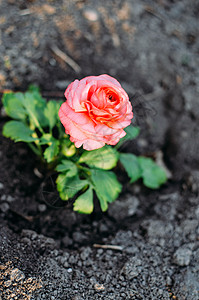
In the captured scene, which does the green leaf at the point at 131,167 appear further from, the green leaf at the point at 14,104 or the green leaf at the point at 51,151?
the green leaf at the point at 14,104

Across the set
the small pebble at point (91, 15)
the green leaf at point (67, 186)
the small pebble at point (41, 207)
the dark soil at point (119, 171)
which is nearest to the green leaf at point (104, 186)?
the green leaf at point (67, 186)

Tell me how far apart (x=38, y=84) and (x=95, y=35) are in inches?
32.2

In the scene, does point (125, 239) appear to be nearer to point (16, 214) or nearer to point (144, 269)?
point (144, 269)

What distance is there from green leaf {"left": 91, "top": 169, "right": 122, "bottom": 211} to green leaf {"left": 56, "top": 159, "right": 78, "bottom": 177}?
128mm

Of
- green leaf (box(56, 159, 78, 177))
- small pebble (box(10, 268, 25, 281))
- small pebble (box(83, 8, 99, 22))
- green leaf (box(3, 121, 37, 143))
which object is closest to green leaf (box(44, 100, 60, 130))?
green leaf (box(3, 121, 37, 143))

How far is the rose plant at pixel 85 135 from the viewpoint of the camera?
55.7 inches

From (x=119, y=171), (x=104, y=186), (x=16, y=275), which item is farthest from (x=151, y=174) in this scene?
(x=16, y=275)

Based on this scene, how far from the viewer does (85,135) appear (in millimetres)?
1434

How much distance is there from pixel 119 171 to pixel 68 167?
70cm

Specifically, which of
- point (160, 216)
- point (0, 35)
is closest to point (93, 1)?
point (0, 35)

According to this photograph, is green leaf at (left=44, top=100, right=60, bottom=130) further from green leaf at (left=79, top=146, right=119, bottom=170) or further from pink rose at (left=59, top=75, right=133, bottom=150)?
pink rose at (left=59, top=75, right=133, bottom=150)

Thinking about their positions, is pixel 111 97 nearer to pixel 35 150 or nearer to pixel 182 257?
pixel 35 150

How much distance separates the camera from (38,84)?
257 centimetres

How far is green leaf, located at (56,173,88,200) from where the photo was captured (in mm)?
1888
